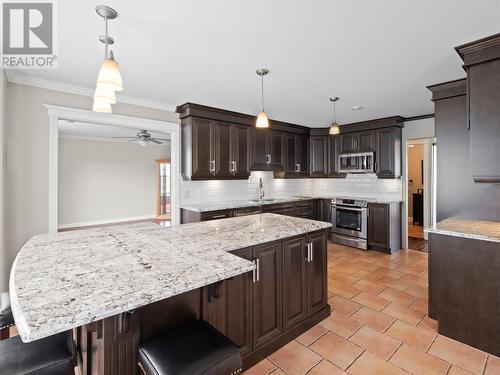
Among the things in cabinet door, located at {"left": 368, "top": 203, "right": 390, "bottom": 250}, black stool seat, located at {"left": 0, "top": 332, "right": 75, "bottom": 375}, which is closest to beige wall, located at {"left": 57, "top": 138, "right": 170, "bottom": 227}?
cabinet door, located at {"left": 368, "top": 203, "right": 390, "bottom": 250}

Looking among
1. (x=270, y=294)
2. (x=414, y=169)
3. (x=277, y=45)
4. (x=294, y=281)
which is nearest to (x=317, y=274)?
(x=294, y=281)

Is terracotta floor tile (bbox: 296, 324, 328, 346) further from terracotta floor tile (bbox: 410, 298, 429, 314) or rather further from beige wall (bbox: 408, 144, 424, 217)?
beige wall (bbox: 408, 144, 424, 217)

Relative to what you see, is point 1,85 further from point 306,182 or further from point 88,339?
point 306,182

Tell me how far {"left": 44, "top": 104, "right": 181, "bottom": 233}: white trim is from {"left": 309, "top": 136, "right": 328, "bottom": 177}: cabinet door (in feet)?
10.5

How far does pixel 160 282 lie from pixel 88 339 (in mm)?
711

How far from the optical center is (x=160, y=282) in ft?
3.62

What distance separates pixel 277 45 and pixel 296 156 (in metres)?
3.60

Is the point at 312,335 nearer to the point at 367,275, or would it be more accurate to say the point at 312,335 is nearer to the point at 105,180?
the point at 367,275

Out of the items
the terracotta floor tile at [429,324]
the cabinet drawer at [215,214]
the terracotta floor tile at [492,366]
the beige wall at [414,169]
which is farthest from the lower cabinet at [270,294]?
the beige wall at [414,169]

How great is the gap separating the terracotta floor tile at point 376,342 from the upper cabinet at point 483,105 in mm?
1693

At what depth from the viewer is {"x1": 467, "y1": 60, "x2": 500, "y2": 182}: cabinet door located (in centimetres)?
223

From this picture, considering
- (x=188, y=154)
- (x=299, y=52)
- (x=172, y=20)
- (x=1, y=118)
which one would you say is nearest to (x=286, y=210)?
(x=188, y=154)

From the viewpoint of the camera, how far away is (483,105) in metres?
2.29

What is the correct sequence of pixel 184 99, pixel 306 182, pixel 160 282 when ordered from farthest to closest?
pixel 306 182 → pixel 184 99 → pixel 160 282
